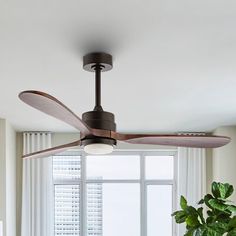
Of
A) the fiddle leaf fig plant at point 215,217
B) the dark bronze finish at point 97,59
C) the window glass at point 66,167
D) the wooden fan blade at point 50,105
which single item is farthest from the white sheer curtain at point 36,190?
the wooden fan blade at point 50,105

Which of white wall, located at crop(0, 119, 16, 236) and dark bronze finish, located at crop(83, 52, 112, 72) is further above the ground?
dark bronze finish, located at crop(83, 52, 112, 72)

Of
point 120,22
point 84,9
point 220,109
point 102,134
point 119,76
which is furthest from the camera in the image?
point 220,109

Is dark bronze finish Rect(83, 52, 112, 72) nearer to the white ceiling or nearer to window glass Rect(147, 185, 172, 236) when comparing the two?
the white ceiling

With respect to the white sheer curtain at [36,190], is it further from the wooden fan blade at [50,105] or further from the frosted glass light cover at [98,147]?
the wooden fan blade at [50,105]

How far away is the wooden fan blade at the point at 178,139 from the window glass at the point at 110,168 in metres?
4.00

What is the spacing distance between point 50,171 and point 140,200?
54.8 inches

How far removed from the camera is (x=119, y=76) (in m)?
3.70

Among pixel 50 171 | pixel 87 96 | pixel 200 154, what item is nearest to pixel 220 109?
pixel 87 96

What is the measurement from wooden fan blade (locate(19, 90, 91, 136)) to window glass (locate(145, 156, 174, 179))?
4511mm

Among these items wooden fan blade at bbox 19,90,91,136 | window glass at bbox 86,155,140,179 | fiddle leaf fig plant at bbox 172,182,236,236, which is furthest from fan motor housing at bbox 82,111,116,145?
window glass at bbox 86,155,140,179

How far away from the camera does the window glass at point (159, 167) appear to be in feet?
23.3

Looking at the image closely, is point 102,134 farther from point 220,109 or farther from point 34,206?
point 34,206

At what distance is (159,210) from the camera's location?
7.07m

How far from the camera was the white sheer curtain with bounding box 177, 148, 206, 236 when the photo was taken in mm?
6965
